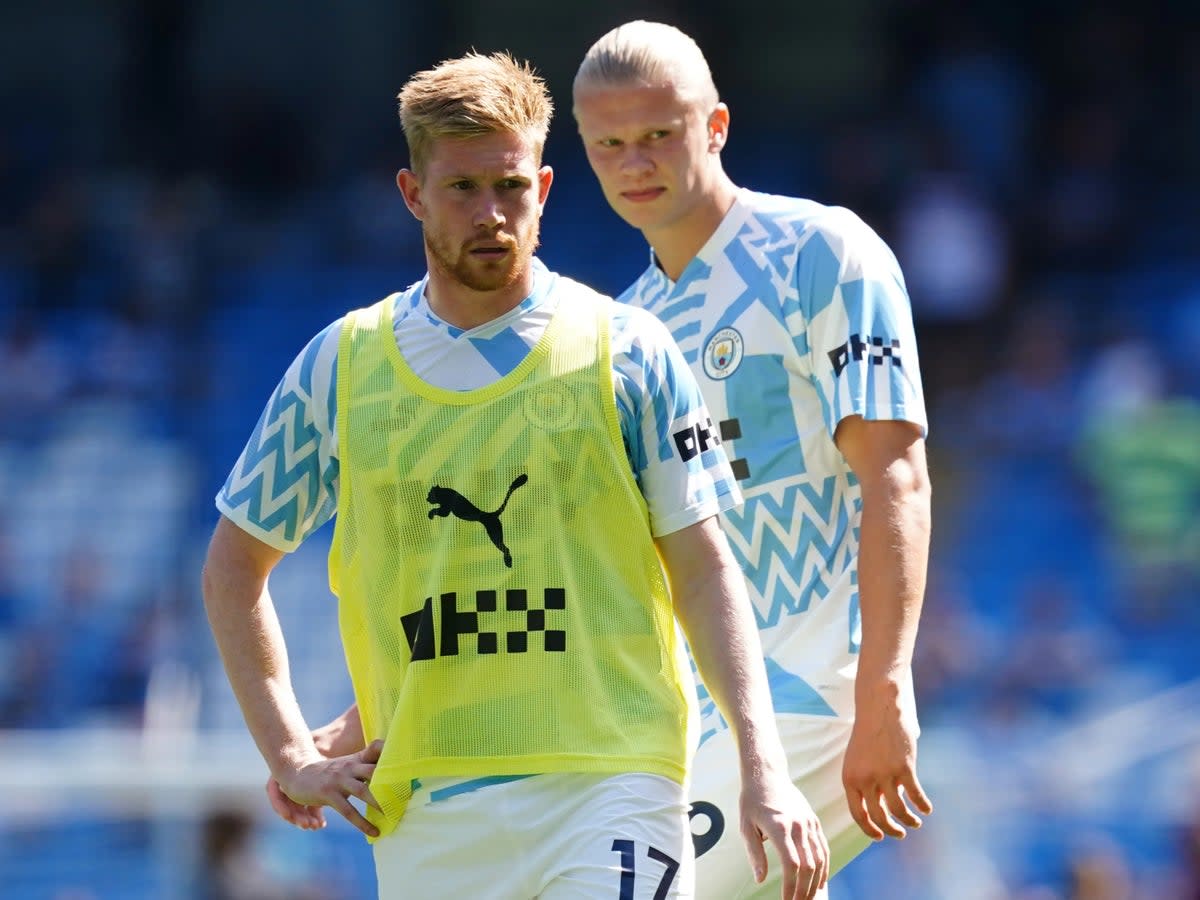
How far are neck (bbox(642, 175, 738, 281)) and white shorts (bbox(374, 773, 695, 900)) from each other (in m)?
1.65

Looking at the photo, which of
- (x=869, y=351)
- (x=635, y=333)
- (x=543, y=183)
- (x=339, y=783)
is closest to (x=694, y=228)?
(x=869, y=351)

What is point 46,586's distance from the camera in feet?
45.5

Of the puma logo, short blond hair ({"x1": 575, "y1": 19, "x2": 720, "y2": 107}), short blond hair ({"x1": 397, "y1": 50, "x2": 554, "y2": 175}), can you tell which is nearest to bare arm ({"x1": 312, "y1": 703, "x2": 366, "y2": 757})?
the puma logo

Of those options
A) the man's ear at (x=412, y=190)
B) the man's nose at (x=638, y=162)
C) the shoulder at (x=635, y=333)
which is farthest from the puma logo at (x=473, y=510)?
the man's nose at (x=638, y=162)

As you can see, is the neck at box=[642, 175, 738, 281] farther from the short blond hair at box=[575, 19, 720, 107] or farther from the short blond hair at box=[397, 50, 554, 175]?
the short blond hair at box=[397, 50, 554, 175]

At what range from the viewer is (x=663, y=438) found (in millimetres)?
3859

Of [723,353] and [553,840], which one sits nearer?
[553,840]

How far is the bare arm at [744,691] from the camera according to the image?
355 cm

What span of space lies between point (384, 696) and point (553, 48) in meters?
14.4

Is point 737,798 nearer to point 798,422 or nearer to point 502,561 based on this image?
point 798,422

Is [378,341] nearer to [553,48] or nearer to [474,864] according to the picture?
[474,864]

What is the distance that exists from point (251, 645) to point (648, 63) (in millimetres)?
1820

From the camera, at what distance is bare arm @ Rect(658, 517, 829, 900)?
3.55 metres

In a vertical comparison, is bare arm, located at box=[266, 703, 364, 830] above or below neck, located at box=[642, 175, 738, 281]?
below
